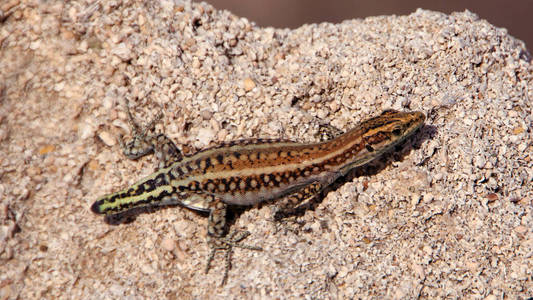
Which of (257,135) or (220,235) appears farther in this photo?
(257,135)

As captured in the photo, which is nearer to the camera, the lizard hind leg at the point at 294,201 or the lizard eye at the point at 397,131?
the lizard eye at the point at 397,131

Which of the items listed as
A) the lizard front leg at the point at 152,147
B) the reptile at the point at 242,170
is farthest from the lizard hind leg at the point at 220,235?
the lizard front leg at the point at 152,147

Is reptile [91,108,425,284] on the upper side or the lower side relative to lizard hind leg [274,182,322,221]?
upper

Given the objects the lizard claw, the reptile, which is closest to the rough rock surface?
the lizard claw

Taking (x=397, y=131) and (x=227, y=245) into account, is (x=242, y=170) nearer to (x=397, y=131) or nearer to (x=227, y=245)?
(x=227, y=245)

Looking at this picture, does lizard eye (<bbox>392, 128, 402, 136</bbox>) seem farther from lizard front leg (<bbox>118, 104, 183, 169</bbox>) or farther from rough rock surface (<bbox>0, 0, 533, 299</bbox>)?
lizard front leg (<bbox>118, 104, 183, 169</bbox>)

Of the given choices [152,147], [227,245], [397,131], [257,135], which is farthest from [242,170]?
[397,131]

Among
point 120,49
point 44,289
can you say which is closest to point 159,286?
point 44,289

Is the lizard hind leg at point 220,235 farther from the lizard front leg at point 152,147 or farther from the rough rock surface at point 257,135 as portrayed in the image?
the lizard front leg at point 152,147

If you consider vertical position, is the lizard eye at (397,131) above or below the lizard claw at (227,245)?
above
